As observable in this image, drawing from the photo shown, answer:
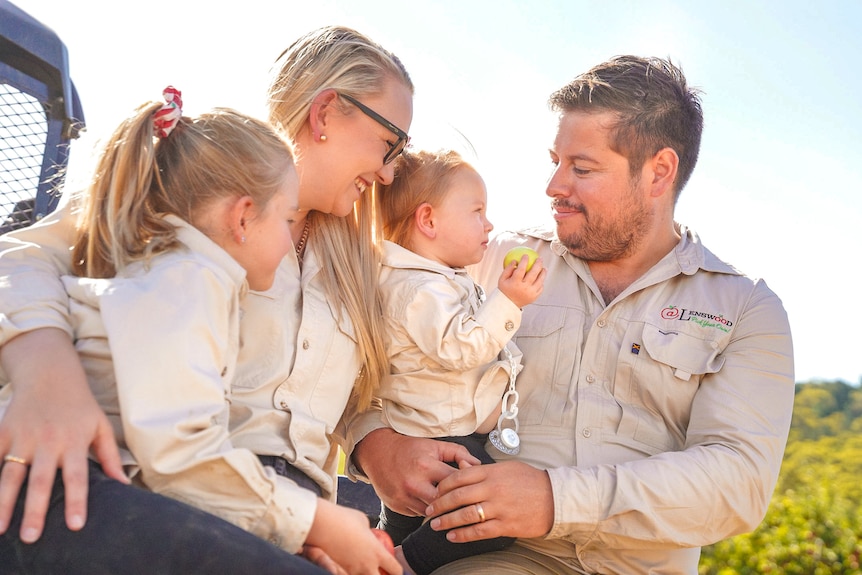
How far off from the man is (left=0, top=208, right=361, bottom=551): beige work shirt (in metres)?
0.45

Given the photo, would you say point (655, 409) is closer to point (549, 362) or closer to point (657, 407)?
point (657, 407)

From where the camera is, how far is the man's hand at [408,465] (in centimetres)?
293

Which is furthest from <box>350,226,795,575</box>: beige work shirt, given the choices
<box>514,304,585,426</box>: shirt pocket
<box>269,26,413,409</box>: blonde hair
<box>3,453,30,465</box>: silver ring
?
<box>3,453,30,465</box>: silver ring

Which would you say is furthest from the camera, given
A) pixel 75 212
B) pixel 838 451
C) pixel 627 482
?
pixel 838 451

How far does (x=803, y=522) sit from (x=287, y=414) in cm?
573

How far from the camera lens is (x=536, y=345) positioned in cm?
342

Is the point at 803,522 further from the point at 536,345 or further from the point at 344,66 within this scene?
the point at 344,66

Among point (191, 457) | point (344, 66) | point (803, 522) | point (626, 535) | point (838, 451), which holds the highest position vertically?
point (344, 66)

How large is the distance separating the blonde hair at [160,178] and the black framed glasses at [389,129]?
1.91ft

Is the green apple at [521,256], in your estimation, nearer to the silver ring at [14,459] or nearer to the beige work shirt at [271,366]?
the beige work shirt at [271,366]

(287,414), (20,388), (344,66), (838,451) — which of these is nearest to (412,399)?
(287,414)

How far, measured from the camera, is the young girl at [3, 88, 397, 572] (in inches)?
75.7

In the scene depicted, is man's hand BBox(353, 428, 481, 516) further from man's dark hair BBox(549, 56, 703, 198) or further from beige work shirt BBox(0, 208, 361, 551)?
man's dark hair BBox(549, 56, 703, 198)

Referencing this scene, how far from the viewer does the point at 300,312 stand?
2.77 m
